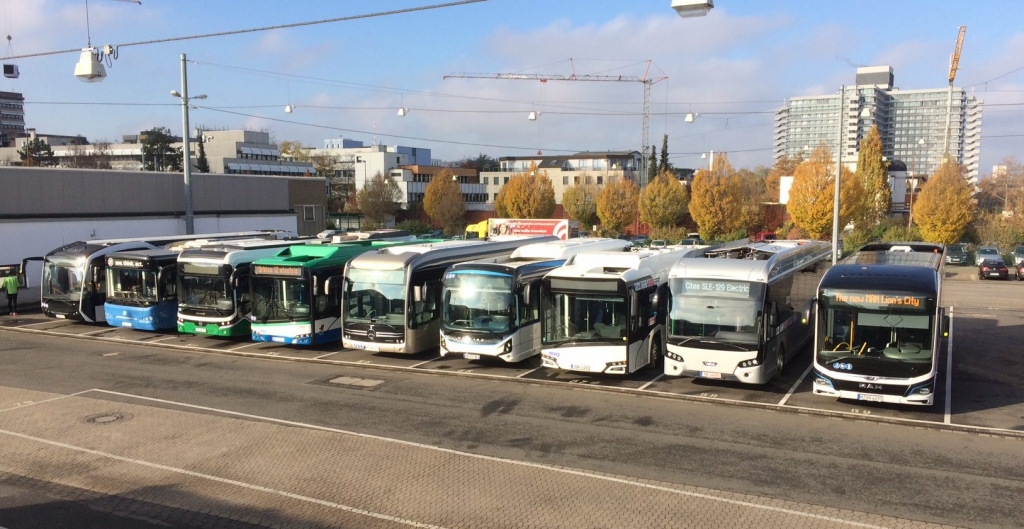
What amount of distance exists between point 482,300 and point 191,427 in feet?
24.3

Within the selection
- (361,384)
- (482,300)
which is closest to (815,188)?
(482,300)

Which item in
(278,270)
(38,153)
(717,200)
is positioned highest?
(38,153)

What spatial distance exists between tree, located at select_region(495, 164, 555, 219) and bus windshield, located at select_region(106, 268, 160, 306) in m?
43.9

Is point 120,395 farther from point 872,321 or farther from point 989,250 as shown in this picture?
point 989,250

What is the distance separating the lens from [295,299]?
2102cm

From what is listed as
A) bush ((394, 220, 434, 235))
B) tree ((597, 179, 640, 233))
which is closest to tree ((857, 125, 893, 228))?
tree ((597, 179, 640, 233))

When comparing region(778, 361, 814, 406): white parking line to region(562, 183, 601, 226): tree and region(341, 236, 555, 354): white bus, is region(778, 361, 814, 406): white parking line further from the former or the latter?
region(562, 183, 601, 226): tree

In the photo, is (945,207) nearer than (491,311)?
No

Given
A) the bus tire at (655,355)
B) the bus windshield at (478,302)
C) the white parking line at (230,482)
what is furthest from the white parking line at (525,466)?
the bus tire at (655,355)

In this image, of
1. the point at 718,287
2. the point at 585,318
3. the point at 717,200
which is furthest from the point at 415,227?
the point at 718,287

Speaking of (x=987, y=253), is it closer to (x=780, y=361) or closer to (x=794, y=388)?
(x=780, y=361)

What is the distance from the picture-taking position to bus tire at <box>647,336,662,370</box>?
18250 mm

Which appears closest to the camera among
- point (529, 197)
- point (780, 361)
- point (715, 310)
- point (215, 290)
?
point (715, 310)

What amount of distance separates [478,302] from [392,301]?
2600 millimetres
